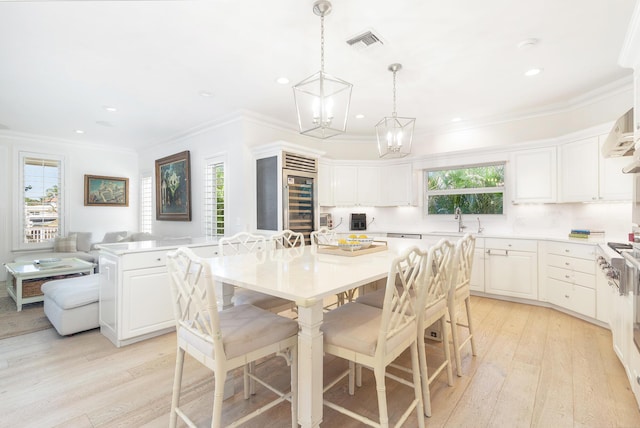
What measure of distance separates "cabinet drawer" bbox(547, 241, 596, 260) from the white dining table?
105 inches

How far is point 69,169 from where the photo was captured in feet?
19.9

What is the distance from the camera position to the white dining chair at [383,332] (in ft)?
4.53

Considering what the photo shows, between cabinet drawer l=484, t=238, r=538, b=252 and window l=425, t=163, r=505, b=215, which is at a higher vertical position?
window l=425, t=163, r=505, b=215

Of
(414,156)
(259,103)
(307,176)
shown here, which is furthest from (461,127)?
(259,103)

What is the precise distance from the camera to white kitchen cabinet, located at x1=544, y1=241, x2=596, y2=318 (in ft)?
10.4

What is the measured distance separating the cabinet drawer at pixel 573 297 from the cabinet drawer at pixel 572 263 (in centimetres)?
19

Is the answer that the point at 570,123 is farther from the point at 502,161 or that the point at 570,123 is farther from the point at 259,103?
the point at 259,103

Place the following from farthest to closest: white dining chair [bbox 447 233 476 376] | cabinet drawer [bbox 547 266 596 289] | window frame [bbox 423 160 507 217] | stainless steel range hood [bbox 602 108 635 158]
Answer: window frame [bbox 423 160 507 217] → cabinet drawer [bbox 547 266 596 289] → stainless steel range hood [bbox 602 108 635 158] → white dining chair [bbox 447 233 476 376]

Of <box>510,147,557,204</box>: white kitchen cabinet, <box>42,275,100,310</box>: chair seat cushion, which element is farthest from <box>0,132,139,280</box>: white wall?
<box>510,147,557,204</box>: white kitchen cabinet

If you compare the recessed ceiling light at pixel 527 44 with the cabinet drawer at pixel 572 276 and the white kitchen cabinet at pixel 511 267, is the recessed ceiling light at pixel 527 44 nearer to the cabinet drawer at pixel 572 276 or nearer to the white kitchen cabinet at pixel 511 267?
the white kitchen cabinet at pixel 511 267

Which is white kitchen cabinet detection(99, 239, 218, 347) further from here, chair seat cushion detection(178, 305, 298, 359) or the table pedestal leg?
the table pedestal leg

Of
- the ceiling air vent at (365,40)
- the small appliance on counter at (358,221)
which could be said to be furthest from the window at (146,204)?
the ceiling air vent at (365,40)

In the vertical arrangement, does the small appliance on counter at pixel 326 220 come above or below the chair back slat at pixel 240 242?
above

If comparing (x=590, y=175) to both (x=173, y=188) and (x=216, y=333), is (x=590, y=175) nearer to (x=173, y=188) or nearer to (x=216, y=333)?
(x=216, y=333)
